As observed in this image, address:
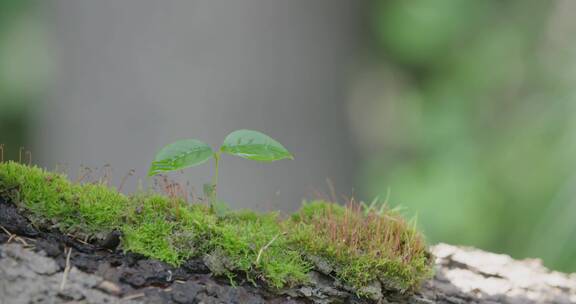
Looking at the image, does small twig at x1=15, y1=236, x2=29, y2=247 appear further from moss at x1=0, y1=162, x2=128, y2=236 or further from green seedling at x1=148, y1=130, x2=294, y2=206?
green seedling at x1=148, y1=130, x2=294, y2=206

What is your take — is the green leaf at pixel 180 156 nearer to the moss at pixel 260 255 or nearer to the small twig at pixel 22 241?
the moss at pixel 260 255

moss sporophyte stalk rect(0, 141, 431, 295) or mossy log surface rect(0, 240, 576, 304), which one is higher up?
moss sporophyte stalk rect(0, 141, 431, 295)

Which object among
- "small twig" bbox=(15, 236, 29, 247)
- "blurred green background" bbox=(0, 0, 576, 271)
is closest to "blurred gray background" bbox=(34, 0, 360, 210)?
"blurred green background" bbox=(0, 0, 576, 271)

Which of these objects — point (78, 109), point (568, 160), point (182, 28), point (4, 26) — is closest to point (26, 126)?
point (4, 26)

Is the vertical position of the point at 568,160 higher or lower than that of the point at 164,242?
higher

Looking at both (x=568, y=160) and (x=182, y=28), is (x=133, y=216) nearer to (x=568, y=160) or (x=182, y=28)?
(x=182, y=28)

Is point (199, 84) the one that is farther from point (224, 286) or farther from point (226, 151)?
point (224, 286)

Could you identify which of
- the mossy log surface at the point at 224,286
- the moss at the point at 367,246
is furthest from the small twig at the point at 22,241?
the moss at the point at 367,246

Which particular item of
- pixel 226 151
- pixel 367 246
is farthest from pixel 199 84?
pixel 367 246
